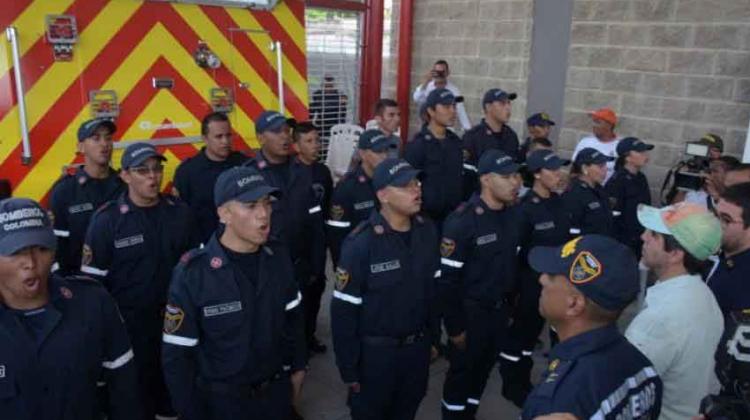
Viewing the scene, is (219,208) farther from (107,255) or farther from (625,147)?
(625,147)

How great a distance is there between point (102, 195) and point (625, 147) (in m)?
4.48

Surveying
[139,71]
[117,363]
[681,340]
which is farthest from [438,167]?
[117,363]

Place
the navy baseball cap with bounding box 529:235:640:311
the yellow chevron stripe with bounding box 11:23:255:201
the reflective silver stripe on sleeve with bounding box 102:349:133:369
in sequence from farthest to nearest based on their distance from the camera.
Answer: the yellow chevron stripe with bounding box 11:23:255:201 → the reflective silver stripe on sleeve with bounding box 102:349:133:369 → the navy baseball cap with bounding box 529:235:640:311

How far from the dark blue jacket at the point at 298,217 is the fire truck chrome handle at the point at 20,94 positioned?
147cm

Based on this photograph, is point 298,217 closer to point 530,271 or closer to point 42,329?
point 530,271

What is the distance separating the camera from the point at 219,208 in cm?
278

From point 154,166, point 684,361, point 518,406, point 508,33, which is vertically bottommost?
point 518,406

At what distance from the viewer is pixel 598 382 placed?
1.88 metres

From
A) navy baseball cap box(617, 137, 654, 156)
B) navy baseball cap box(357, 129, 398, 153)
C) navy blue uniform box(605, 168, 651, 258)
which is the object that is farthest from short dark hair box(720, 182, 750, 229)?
navy baseball cap box(617, 137, 654, 156)

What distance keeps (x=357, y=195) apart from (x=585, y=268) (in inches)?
111

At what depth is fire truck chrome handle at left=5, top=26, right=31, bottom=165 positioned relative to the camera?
3.00 m

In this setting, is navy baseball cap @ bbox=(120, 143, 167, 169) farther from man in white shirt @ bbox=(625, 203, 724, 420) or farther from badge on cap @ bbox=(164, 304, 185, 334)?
man in white shirt @ bbox=(625, 203, 724, 420)

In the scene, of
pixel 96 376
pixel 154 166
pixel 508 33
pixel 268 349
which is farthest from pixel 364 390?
pixel 508 33

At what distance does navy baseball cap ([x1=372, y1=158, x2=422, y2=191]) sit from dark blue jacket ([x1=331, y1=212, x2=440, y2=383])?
0.72ft
